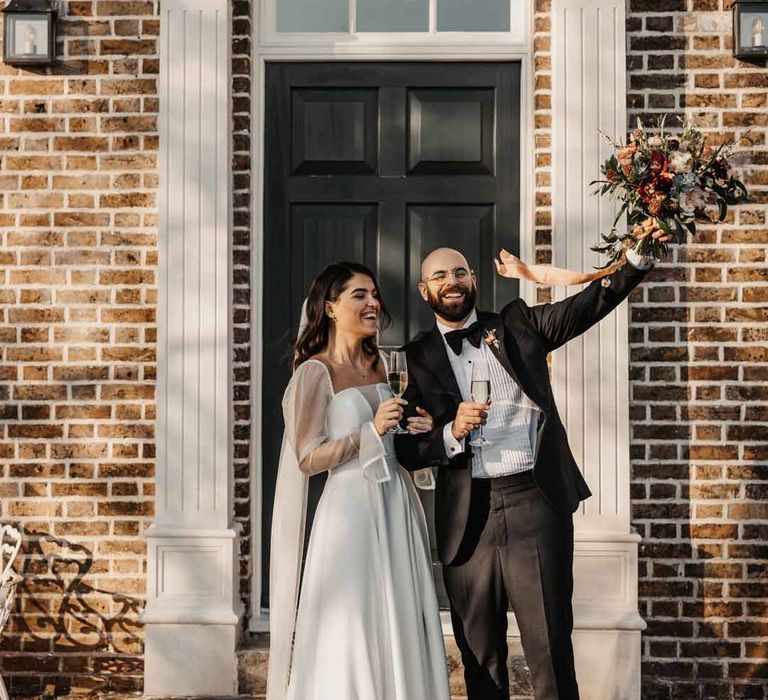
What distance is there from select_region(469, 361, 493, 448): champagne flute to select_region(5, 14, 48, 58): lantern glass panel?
8.48ft

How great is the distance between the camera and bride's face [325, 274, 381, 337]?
3604mm

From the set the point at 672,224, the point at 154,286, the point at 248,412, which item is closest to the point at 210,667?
the point at 248,412

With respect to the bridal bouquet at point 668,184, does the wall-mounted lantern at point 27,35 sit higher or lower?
higher

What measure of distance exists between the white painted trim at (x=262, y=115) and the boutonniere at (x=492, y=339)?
113cm

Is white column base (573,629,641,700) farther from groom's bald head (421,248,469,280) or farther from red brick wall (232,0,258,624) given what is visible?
groom's bald head (421,248,469,280)

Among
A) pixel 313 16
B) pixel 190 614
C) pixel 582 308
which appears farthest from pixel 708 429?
pixel 313 16

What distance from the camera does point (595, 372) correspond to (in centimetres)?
433

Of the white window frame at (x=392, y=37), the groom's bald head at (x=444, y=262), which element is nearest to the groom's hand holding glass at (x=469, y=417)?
the groom's bald head at (x=444, y=262)

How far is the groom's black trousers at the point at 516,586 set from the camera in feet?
10.8

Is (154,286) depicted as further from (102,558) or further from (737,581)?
(737,581)

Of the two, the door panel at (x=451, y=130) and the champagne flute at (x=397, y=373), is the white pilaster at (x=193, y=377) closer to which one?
the door panel at (x=451, y=130)

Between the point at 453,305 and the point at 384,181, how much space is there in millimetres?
1378

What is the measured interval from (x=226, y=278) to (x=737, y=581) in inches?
109

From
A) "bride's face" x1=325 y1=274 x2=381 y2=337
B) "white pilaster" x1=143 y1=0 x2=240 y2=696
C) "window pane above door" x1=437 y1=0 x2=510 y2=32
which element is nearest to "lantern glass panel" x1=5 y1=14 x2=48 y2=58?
"white pilaster" x1=143 y1=0 x2=240 y2=696
